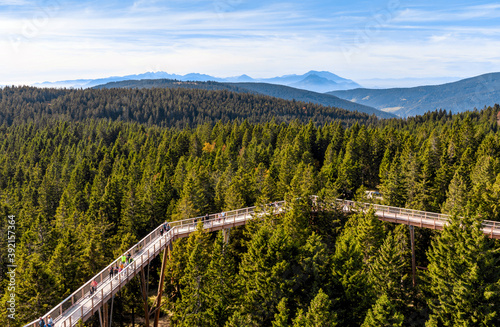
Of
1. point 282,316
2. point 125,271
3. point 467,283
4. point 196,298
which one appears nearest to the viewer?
point 282,316

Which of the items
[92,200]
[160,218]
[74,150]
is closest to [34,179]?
[74,150]

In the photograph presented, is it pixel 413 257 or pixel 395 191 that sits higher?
pixel 395 191

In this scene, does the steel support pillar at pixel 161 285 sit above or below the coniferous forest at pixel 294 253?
below

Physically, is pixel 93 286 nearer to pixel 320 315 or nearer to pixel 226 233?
pixel 320 315

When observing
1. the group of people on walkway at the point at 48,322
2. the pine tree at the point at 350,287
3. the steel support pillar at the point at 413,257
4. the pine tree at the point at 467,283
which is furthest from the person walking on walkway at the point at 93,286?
the steel support pillar at the point at 413,257

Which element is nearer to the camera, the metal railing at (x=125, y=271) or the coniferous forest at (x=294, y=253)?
the metal railing at (x=125, y=271)

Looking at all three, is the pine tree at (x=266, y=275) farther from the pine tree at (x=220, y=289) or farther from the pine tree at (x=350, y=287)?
the pine tree at (x=350, y=287)

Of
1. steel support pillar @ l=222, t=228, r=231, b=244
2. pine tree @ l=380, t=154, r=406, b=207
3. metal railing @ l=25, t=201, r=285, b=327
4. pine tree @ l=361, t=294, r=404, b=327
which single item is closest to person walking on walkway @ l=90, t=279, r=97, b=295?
metal railing @ l=25, t=201, r=285, b=327

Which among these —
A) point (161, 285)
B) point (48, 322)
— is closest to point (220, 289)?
point (161, 285)

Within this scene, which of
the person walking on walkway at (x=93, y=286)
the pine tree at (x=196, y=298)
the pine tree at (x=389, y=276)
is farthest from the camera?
the pine tree at (x=389, y=276)

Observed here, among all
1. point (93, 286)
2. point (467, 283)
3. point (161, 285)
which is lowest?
point (161, 285)
